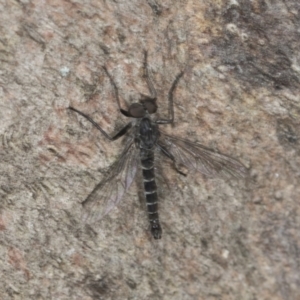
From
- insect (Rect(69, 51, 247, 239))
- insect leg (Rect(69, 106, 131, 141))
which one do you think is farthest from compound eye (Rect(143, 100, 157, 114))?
insect leg (Rect(69, 106, 131, 141))

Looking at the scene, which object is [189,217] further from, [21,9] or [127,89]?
[21,9]

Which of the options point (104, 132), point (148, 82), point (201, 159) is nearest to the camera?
point (104, 132)

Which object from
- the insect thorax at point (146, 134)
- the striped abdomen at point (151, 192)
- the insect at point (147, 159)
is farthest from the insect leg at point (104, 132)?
the striped abdomen at point (151, 192)

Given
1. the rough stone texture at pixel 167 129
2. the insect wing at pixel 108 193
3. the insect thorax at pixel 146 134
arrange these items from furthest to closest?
the insect thorax at pixel 146 134 → the insect wing at pixel 108 193 → the rough stone texture at pixel 167 129

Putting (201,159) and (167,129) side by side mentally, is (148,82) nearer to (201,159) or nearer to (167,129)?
(167,129)

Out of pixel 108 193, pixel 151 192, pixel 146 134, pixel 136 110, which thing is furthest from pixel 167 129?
pixel 108 193

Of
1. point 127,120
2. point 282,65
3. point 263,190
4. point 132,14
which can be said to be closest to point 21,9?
point 132,14

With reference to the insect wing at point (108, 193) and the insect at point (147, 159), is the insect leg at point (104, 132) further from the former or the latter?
the insect wing at point (108, 193)
